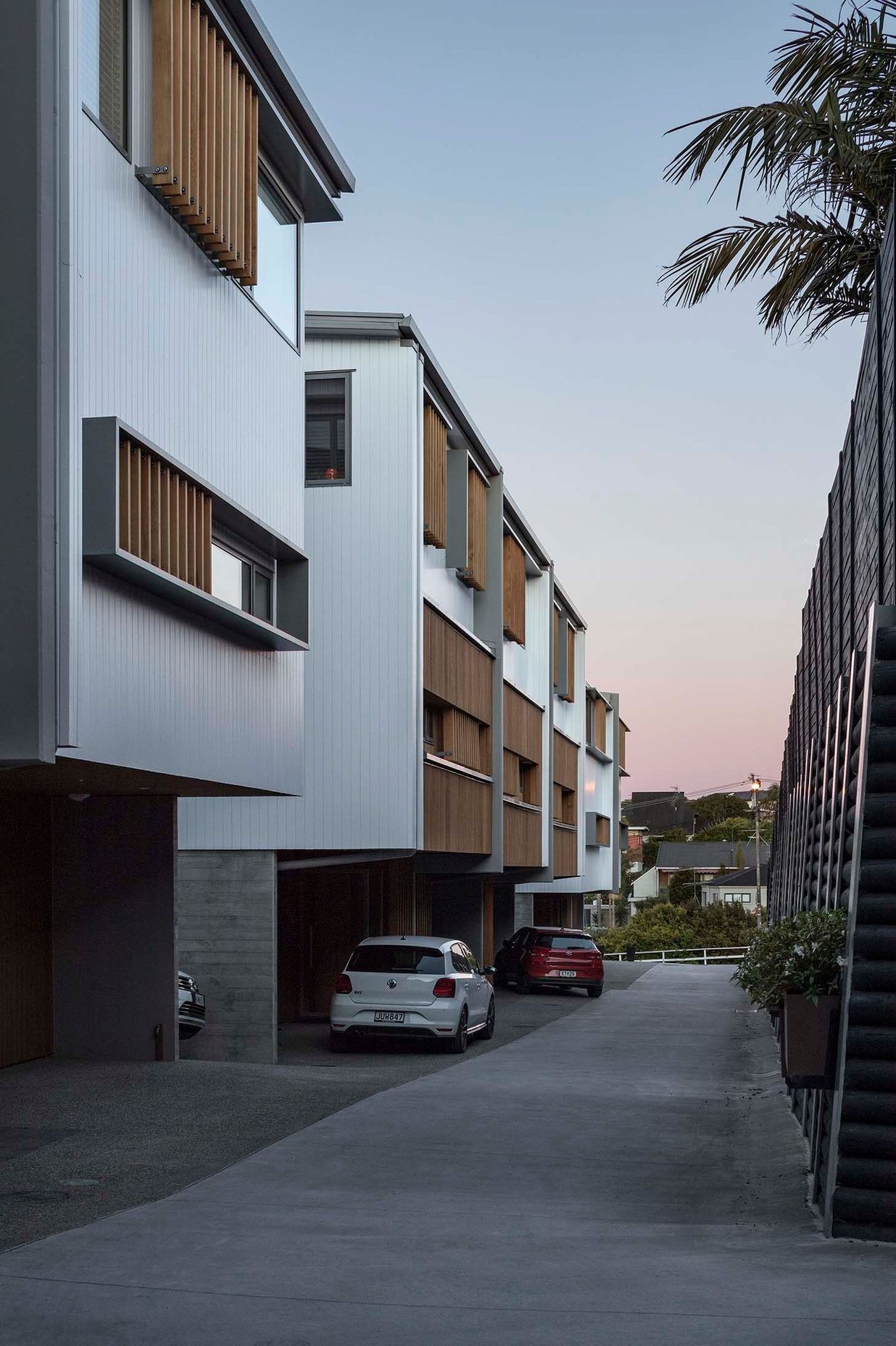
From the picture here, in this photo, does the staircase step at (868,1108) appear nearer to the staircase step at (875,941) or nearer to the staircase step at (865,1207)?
the staircase step at (865,1207)

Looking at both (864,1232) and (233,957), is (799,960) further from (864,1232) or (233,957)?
(233,957)

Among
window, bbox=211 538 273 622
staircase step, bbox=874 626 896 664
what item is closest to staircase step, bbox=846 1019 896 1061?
staircase step, bbox=874 626 896 664

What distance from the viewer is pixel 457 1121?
13508 millimetres

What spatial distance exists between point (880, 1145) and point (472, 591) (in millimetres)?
21893

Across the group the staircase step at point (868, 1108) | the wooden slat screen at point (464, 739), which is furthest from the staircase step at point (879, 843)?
the wooden slat screen at point (464, 739)

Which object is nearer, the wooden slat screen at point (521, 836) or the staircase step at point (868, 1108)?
the staircase step at point (868, 1108)

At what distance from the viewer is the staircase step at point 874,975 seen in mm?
7500

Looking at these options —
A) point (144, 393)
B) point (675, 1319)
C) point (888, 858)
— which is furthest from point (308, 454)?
point (675, 1319)

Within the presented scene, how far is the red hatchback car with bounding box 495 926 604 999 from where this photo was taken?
33750 mm

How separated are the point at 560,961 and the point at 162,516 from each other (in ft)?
76.0

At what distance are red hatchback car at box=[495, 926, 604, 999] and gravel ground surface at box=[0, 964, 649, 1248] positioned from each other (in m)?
13.8

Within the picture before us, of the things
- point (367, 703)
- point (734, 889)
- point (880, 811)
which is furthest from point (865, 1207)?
point (734, 889)

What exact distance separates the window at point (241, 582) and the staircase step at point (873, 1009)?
8.26 metres

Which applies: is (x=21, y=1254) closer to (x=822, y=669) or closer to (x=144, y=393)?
(x=144, y=393)
